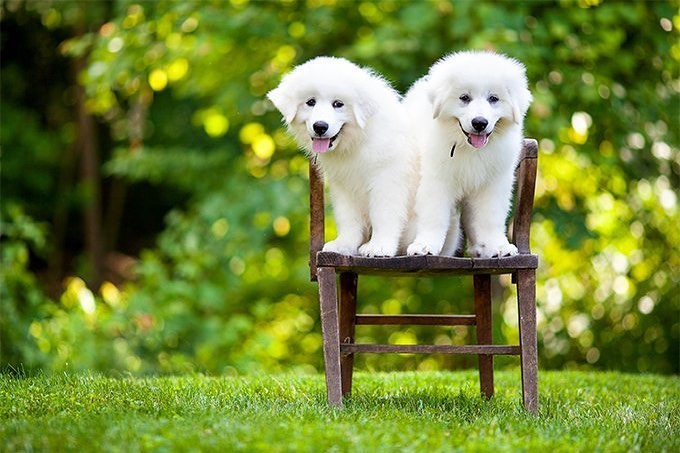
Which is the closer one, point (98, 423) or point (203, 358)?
point (98, 423)

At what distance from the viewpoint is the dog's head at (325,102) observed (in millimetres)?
4023

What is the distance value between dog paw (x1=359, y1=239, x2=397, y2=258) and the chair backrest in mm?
257

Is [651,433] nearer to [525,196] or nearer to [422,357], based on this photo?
[525,196]

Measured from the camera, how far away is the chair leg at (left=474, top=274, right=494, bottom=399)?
474cm

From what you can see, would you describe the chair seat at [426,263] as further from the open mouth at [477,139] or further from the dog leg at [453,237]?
the open mouth at [477,139]

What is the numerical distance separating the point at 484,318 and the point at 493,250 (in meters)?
0.71

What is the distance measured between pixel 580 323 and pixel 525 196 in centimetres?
516

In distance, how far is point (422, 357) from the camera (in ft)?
31.2

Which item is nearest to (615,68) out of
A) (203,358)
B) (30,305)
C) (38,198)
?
(203,358)

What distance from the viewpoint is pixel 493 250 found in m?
4.12

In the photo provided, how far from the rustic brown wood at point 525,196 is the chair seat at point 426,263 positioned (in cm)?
23

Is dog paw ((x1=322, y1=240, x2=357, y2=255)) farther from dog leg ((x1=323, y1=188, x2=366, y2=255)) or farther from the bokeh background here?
the bokeh background

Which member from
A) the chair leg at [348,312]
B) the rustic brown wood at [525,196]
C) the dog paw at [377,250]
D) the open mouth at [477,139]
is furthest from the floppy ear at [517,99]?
the chair leg at [348,312]

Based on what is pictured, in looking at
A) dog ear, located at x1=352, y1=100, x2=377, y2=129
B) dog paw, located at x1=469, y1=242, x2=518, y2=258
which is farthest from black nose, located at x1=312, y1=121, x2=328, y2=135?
dog paw, located at x1=469, y1=242, x2=518, y2=258
